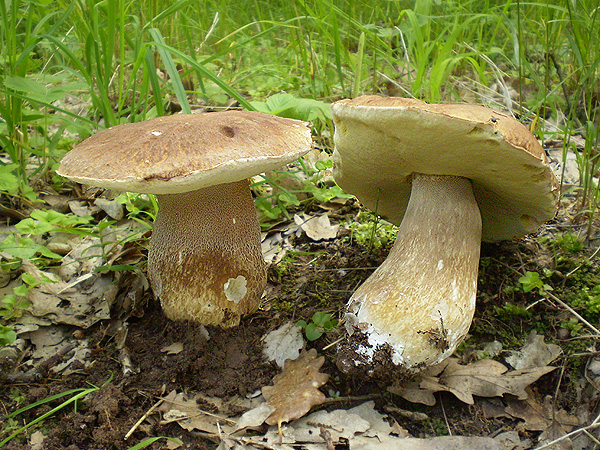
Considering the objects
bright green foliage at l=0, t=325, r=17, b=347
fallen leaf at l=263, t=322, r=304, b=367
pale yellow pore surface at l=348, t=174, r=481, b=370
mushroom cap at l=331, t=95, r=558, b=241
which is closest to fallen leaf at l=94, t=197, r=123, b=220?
bright green foliage at l=0, t=325, r=17, b=347

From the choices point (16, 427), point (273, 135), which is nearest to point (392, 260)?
point (273, 135)

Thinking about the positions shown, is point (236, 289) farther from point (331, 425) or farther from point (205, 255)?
point (331, 425)

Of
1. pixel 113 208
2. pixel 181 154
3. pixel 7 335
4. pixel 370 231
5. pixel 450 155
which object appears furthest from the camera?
pixel 113 208

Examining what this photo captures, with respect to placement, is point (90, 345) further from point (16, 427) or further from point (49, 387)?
point (16, 427)

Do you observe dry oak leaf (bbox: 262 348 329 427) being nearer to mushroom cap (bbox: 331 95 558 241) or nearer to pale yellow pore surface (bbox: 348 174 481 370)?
pale yellow pore surface (bbox: 348 174 481 370)

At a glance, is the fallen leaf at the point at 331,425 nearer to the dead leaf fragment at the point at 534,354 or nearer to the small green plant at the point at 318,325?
the small green plant at the point at 318,325

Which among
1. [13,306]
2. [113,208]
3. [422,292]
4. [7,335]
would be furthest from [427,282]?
[113,208]
